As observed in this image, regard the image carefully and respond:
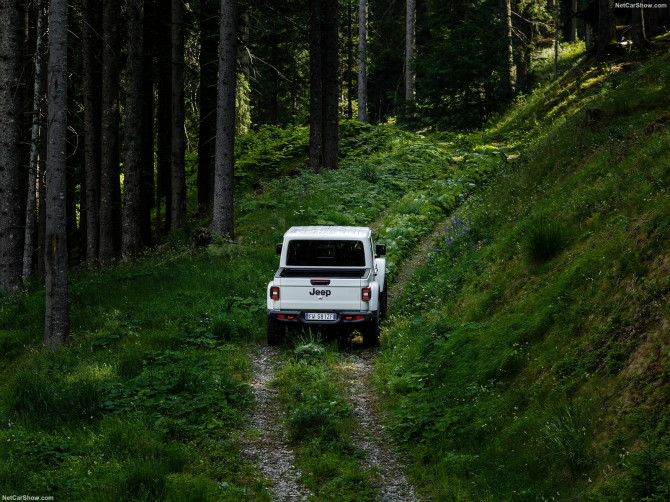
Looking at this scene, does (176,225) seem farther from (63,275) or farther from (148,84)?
(63,275)

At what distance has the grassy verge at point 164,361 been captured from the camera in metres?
6.58

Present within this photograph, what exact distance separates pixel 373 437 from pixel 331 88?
1977 centimetres

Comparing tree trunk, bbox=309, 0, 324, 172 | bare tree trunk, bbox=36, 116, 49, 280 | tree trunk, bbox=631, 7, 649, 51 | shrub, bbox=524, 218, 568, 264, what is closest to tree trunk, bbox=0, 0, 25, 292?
bare tree trunk, bbox=36, 116, 49, 280

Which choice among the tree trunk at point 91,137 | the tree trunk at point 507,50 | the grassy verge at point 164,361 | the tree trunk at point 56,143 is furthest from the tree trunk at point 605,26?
the tree trunk at point 56,143

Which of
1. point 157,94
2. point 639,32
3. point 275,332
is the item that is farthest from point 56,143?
point 639,32

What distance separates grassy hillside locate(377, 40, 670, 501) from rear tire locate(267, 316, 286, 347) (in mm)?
1993

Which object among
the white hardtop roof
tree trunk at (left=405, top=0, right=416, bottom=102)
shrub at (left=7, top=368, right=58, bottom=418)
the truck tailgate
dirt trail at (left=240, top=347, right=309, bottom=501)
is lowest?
dirt trail at (left=240, top=347, right=309, bottom=501)

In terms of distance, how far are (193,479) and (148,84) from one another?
2054 cm

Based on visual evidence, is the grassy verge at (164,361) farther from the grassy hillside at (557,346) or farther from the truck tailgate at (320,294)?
the grassy hillside at (557,346)

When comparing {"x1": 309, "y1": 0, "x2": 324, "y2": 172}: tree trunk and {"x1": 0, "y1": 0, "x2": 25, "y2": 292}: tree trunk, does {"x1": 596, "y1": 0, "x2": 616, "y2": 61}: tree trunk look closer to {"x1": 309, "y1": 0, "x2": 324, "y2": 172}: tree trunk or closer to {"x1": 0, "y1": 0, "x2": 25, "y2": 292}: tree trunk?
{"x1": 309, "y1": 0, "x2": 324, "y2": 172}: tree trunk

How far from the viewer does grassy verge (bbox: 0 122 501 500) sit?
6578 millimetres

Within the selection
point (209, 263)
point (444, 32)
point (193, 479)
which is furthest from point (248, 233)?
point (444, 32)

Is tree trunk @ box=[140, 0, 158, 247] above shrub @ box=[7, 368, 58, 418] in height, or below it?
above

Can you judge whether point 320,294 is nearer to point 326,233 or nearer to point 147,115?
point 326,233
